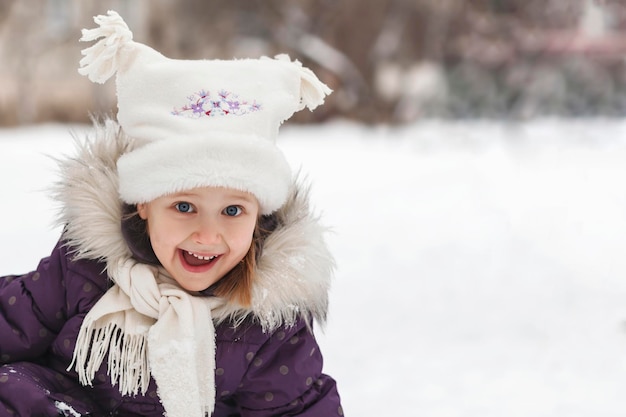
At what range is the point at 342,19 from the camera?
36.9 feet

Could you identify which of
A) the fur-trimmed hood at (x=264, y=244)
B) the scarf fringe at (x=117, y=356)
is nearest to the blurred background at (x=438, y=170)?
the fur-trimmed hood at (x=264, y=244)

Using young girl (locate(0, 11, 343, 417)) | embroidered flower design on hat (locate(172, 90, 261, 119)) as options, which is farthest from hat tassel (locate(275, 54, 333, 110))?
embroidered flower design on hat (locate(172, 90, 261, 119))

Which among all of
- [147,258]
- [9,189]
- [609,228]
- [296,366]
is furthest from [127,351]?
[9,189]

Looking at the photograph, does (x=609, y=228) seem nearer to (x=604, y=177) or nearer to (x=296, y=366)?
(x=604, y=177)

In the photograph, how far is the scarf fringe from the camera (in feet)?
4.90

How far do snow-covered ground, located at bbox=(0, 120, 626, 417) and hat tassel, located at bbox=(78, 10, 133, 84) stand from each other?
518 mm

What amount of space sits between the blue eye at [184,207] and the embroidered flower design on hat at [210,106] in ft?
0.55

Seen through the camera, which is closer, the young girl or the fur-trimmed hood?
the young girl

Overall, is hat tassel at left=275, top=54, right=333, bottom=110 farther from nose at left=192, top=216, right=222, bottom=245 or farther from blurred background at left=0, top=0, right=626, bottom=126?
blurred background at left=0, top=0, right=626, bottom=126

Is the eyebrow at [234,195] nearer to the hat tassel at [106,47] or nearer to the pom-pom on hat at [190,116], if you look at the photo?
the pom-pom on hat at [190,116]

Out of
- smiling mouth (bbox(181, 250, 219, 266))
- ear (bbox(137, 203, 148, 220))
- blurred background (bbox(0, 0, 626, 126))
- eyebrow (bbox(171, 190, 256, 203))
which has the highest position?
blurred background (bbox(0, 0, 626, 126))

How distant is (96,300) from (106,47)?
0.50m

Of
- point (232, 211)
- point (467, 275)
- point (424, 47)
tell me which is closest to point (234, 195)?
point (232, 211)

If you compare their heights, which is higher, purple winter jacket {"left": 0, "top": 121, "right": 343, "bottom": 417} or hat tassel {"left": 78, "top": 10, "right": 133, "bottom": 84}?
hat tassel {"left": 78, "top": 10, "right": 133, "bottom": 84}
